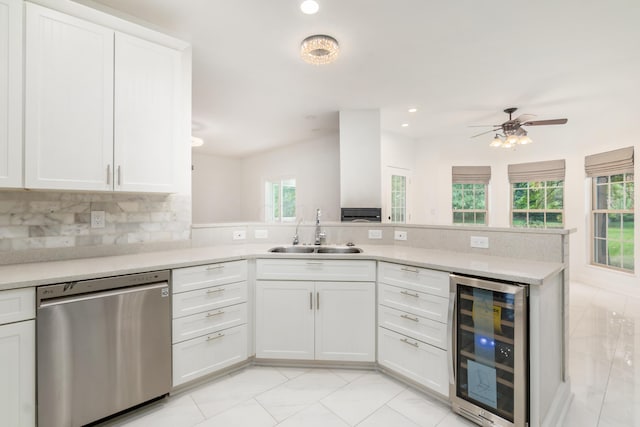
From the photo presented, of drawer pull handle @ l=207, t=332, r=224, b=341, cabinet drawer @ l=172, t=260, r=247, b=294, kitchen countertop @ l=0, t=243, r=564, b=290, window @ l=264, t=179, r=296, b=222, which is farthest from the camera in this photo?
window @ l=264, t=179, r=296, b=222

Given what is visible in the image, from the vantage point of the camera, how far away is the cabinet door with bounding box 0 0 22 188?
5.09 feet

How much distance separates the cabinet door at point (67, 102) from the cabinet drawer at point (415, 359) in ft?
7.29

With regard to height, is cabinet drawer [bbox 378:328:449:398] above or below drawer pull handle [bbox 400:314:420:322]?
below

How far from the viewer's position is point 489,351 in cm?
162

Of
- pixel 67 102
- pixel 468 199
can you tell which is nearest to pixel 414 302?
pixel 67 102

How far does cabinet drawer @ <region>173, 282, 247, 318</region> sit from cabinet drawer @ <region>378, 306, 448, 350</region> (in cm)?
108

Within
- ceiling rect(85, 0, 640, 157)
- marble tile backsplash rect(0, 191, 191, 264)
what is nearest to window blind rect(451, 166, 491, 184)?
ceiling rect(85, 0, 640, 157)

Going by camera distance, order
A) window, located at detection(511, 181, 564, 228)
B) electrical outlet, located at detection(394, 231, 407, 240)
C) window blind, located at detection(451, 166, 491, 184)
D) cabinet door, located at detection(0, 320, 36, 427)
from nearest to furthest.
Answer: cabinet door, located at detection(0, 320, 36, 427), electrical outlet, located at detection(394, 231, 407, 240), window, located at detection(511, 181, 564, 228), window blind, located at detection(451, 166, 491, 184)

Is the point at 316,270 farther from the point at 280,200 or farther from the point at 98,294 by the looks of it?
the point at 280,200

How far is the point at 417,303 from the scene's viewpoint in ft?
6.33

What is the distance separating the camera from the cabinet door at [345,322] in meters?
2.18

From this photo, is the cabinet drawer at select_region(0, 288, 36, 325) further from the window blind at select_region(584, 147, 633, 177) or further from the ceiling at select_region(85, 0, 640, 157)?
the window blind at select_region(584, 147, 633, 177)

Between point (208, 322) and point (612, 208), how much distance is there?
20.5ft

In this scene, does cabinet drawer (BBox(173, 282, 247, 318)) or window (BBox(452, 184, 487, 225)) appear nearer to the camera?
cabinet drawer (BBox(173, 282, 247, 318))
